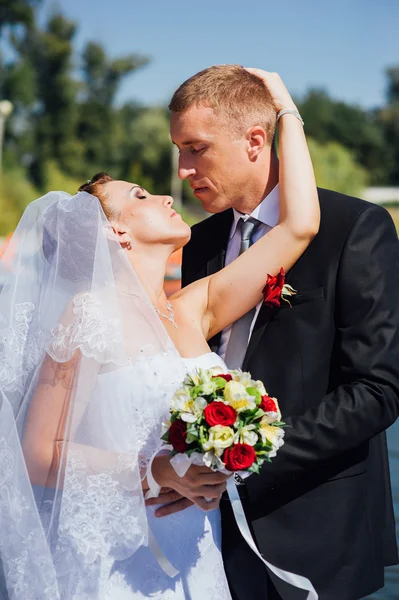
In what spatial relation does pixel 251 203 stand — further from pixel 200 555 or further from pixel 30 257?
pixel 200 555

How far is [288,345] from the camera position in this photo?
3.24 metres

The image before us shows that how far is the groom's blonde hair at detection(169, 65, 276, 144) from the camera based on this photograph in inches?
137

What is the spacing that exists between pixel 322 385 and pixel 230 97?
4.26ft

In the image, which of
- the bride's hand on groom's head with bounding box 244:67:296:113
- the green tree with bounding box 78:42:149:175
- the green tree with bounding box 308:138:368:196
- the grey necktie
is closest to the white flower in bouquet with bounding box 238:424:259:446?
the grey necktie

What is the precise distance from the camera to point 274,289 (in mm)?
3229

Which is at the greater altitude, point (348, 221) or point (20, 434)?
point (348, 221)

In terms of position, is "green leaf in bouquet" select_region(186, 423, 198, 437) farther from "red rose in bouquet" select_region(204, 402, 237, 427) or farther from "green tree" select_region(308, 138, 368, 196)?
"green tree" select_region(308, 138, 368, 196)

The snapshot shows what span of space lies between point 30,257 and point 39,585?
127 cm

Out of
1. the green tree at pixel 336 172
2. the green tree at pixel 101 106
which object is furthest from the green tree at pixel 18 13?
the green tree at pixel 336 172

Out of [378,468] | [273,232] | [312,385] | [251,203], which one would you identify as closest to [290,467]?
[312,385]

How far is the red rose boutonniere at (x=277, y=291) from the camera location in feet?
10.6

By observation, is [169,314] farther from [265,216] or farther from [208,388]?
[208,388]

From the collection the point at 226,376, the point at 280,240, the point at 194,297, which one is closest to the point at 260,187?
the point at 280,240

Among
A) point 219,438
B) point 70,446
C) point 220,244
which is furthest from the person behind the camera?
point 220,244
